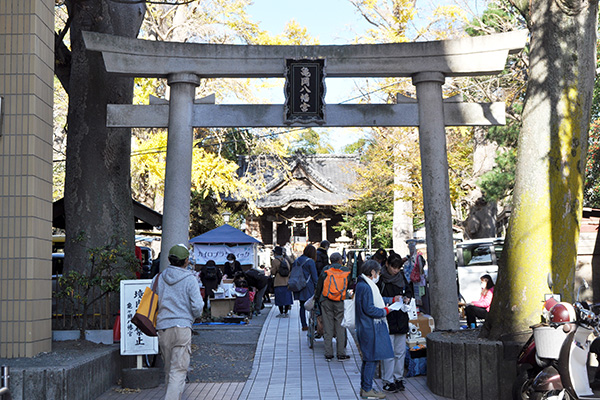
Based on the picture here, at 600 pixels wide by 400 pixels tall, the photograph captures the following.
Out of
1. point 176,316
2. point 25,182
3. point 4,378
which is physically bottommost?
point 4,378

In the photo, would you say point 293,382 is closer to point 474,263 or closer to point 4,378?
point 4,378

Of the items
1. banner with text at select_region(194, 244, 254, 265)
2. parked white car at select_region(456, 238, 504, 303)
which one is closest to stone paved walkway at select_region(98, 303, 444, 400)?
parked white car at select_region(456, 238, 504, 303)

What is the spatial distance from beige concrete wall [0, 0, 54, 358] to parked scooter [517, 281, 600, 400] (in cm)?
533

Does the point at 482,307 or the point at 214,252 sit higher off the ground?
the point at 214,252

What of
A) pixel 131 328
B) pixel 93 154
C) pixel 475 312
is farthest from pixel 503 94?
pixel 131 328

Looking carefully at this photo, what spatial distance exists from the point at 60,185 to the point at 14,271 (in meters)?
22.2

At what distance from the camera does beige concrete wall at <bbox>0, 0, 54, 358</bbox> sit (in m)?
7.51

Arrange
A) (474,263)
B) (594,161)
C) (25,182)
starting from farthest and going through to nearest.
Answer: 1. (594,161)
2. (474,263)
3. (25,182)

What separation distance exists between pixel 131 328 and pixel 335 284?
341 centimetres

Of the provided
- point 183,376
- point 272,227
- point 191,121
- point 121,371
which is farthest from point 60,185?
point 183,376

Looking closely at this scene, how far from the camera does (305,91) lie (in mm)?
10883

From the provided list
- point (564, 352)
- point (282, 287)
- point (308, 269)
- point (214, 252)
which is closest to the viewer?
point (564, 352)

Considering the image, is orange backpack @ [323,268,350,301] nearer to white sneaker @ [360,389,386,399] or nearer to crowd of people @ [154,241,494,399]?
crowd of people @ [154,241,494,399]

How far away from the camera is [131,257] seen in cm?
951
